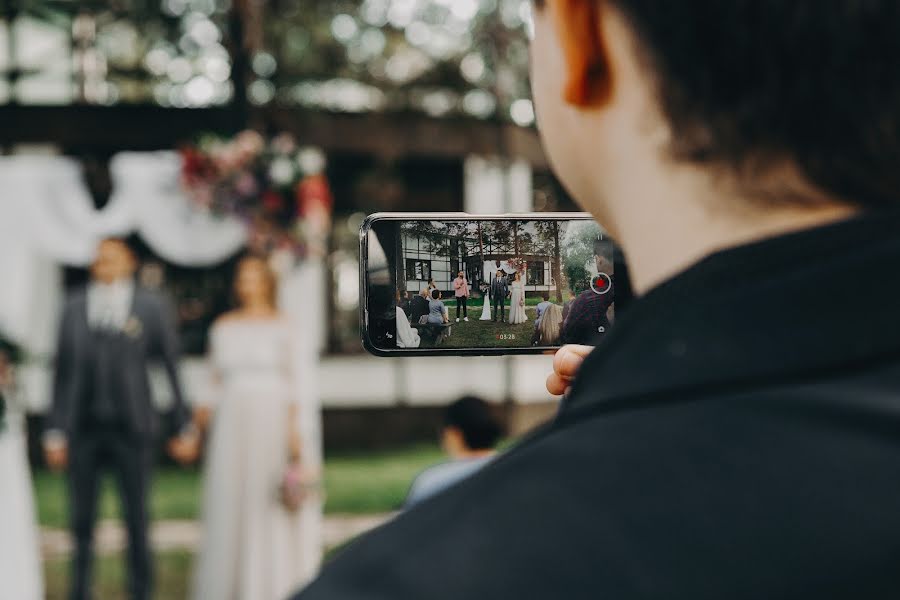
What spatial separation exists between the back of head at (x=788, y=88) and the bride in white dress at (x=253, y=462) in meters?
4.83

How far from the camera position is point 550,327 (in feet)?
3.08

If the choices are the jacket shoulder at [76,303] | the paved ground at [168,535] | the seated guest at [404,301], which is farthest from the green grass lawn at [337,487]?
the seated guest at [404,301]

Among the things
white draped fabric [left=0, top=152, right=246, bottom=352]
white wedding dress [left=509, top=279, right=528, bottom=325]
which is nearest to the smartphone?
white wedding dress [left=509, top=279, right=528, bottom=325]

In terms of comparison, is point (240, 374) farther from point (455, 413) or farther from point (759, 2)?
point (759, 2)

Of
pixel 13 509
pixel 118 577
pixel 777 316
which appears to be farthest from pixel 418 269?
pixel 118 577

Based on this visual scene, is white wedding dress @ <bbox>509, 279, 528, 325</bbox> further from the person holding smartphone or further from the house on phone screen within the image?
the person holding smartphone

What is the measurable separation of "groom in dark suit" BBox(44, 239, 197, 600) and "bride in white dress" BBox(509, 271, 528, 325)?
4531mm

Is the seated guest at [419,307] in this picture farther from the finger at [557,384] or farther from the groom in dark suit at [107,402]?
the groom in dark suit at [107,402]

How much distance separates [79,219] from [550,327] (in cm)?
866

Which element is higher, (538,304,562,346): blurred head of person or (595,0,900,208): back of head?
(595,0,900,208): back of head

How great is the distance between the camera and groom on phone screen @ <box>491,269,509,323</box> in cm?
94

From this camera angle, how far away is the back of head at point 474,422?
3.74 m

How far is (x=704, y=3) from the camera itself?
17.6 inches

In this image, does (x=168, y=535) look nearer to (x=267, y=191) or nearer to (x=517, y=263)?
(x=267, y=191)
